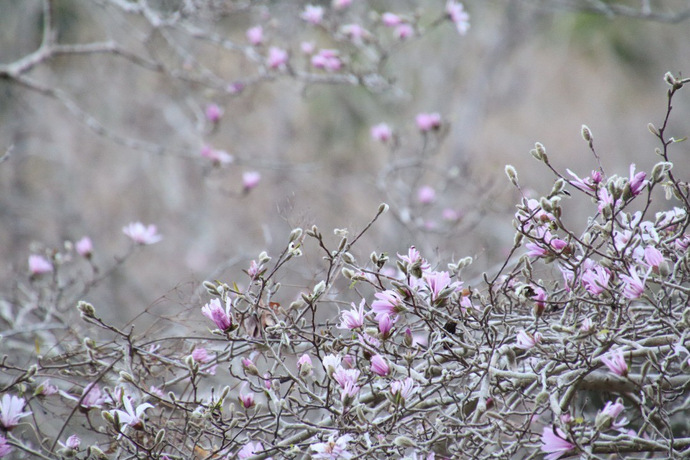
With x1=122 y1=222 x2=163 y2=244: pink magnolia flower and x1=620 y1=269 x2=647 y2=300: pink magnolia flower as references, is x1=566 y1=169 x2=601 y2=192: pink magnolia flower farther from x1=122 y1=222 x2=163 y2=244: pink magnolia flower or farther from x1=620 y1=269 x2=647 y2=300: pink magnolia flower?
x1=122 y1=222 x2=163 y2=244: pink magnolia flower

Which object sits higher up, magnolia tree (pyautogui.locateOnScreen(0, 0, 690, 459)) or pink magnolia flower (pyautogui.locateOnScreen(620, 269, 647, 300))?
pink magnolia flower (pyautogui.locateOnScreen(620, 269, 647, 300))

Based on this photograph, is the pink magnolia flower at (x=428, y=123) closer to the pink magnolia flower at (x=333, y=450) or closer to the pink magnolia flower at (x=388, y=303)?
the pink magnolia flower at (x=388, y=303)

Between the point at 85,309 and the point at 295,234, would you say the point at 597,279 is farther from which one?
the point at 85,309

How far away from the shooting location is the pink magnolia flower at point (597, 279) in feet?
4.79

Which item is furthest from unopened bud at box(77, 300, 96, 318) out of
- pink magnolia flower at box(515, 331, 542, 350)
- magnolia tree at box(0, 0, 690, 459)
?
pink magnolia flower at box(515, 331, 542, 350)

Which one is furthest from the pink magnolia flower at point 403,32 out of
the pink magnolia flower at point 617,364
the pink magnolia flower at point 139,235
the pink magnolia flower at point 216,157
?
the pink magnolia flower at point 617,364

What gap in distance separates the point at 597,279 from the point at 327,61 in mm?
2810

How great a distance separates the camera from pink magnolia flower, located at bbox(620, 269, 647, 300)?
1406 mm

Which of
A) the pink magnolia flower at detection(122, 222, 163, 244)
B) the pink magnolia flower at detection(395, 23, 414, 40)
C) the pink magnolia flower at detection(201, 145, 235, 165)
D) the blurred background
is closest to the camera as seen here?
the pink magnolia flower at detection(122, 222, 163, 244)

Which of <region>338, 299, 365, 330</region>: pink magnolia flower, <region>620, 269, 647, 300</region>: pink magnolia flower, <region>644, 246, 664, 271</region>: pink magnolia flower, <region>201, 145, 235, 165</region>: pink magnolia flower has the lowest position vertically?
<region>201, 145, 235, 165</region>: pink magnolia flower

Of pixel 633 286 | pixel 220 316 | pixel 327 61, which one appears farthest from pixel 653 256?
pixel 327 61

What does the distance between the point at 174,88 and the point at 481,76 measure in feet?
13.5

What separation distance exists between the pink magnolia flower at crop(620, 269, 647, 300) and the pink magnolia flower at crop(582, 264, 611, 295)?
42 mm

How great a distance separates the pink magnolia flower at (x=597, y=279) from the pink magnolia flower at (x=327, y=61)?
8.82 feet
